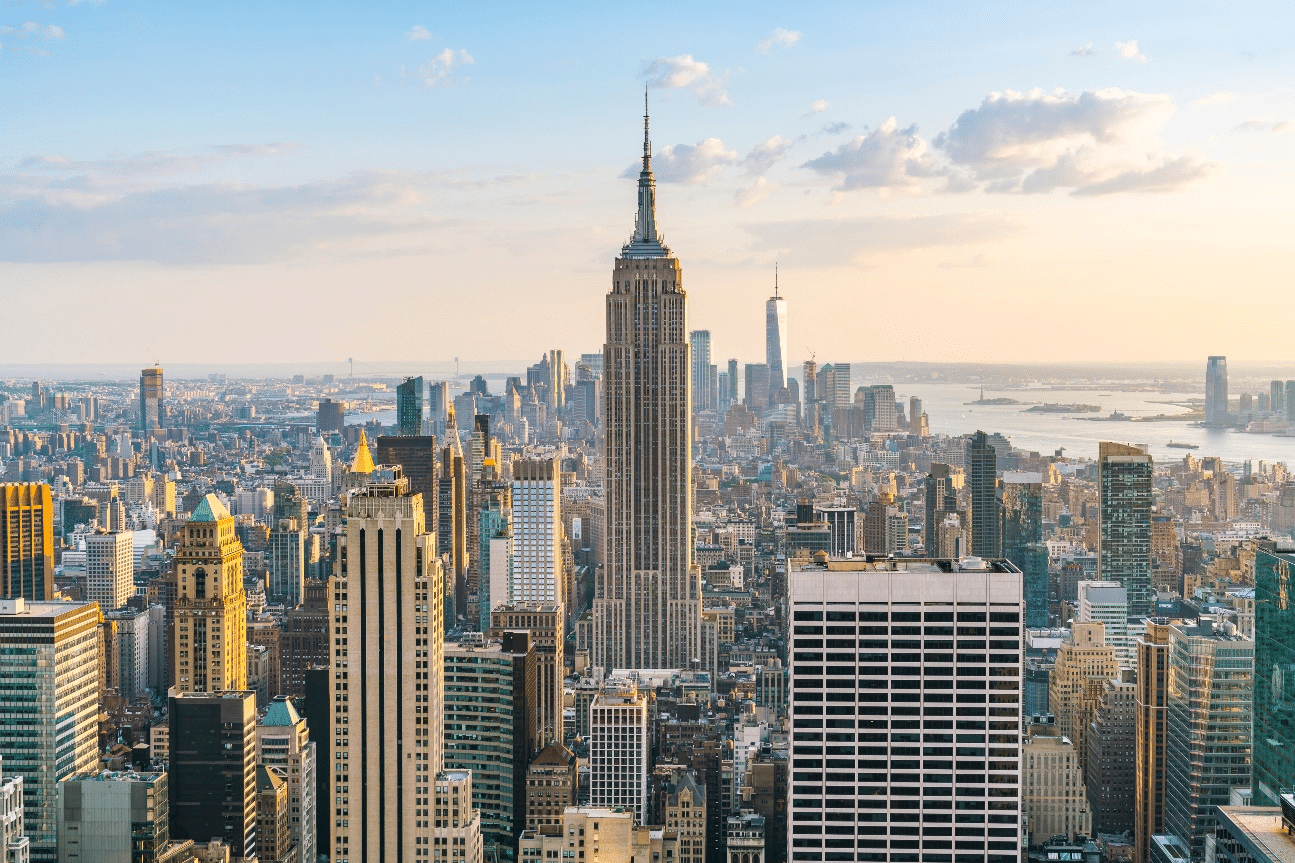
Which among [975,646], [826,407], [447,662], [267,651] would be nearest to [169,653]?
[267,651]

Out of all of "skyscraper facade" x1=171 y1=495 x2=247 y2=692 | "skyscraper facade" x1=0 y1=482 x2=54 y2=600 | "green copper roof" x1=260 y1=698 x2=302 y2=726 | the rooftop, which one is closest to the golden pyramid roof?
"skyscraper facade" x1=171 y1=495 x2=247 y2=692

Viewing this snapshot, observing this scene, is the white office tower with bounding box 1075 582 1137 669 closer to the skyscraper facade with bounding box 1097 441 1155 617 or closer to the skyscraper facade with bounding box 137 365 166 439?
the skyscraper facade with bounding box 1097 441 1155 617

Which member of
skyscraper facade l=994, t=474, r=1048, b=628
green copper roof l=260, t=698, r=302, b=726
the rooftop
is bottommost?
green copper roof l=260, t=698, r=302, b=726

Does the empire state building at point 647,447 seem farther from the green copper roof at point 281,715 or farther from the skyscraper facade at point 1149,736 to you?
the skyscraper facade at point 1149,736

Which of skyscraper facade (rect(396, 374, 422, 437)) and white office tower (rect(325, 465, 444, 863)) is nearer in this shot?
white office tower (rect(325, 465, 444, 863))

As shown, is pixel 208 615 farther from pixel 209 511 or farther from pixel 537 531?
pixel 537 531

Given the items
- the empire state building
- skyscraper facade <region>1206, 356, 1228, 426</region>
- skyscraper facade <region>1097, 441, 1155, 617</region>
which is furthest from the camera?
the empire state building

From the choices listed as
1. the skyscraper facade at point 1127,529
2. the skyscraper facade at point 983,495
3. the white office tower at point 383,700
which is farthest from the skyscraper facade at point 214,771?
the skyscraper facade at point 1127,529
